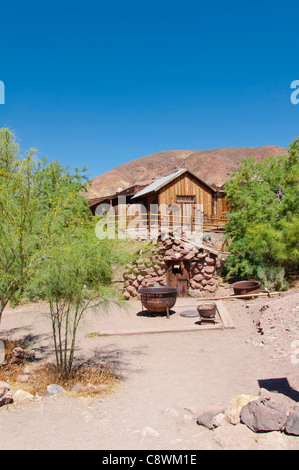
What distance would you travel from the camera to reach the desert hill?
68375mm

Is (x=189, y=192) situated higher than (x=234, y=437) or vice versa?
(x=189, y=192)

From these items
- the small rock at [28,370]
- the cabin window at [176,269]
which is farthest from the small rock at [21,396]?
the cabin window at [176,269]

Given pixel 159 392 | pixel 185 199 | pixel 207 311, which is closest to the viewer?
pixel 159 392

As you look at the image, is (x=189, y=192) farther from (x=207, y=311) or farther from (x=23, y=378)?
(x=23, y=378)

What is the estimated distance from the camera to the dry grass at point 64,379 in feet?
21.6

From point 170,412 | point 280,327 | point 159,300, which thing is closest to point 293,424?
point 170,412

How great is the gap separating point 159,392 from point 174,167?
75249 mm

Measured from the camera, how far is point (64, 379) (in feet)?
22.9

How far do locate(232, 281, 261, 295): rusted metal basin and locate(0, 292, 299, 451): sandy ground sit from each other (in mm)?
3348

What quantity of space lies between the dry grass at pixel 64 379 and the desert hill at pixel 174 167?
55.6 meters

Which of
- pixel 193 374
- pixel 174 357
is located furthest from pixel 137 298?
pixel 193 374

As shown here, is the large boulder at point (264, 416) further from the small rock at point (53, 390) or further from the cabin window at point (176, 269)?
the cabin window at point (176, 269)
